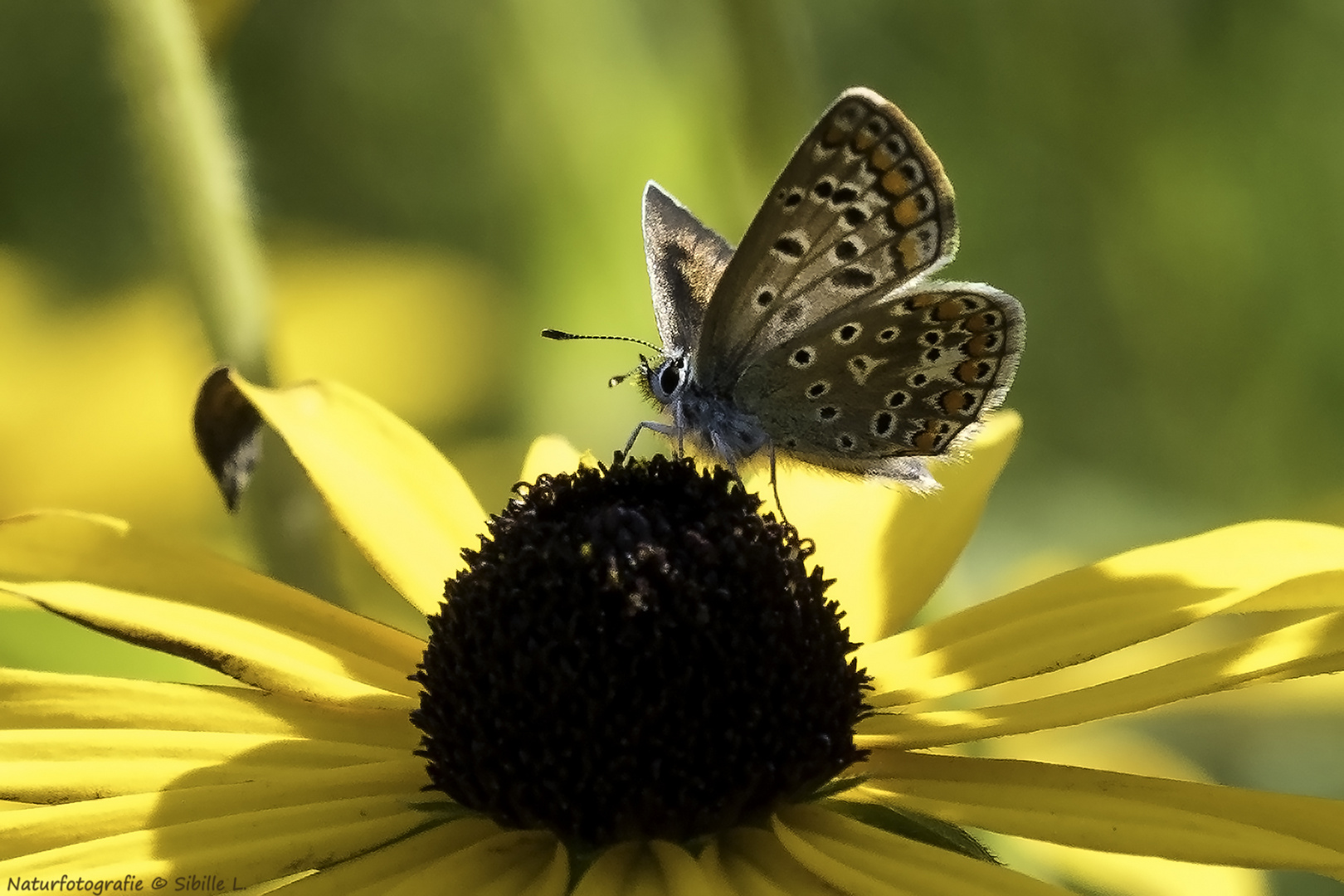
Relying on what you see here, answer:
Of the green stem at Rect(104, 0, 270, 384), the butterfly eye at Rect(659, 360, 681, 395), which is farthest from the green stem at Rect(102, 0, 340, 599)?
the butterfly eye at Rect(659, 360, 681, 395)

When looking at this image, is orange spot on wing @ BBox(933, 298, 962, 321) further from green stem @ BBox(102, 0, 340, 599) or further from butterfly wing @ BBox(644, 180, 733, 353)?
green stem @ BBox(102, 0, 340, 599)

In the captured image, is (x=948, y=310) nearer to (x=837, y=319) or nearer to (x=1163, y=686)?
(x=837, y=319)

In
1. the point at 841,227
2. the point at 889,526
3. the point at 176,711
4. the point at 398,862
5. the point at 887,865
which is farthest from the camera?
the point at 889,526

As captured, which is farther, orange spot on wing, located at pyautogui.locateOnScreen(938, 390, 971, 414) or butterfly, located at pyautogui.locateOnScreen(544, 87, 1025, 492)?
orange spot on wing, located at pyautogui.locateOnScreen(938, 390, 971, 414)

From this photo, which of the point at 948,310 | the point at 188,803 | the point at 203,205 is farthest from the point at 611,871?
the point at 203,205

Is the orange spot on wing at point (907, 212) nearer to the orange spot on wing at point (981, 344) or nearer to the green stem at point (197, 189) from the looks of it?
the orange spot on wing at point (981, 344)

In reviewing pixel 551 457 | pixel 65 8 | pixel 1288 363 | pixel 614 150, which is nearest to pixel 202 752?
pixel 551 457

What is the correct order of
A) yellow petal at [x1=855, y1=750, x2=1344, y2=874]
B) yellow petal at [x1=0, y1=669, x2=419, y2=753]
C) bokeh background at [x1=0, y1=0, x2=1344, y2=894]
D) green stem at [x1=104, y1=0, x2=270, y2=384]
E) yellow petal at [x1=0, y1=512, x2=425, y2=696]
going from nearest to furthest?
yellow petal at [x1=855, y1=750, x2=1344, y2=874]
yellow petal at [x1=0, y1=669, x2=419, y2=753]
yellow petal at [x1=0, y1=512, x2=425, y2=696]
green stem at [x1=104, y1=0, x2=270, y2=384]
bokeh background at [x1=0, y1=0, x2=1344, y2=894]

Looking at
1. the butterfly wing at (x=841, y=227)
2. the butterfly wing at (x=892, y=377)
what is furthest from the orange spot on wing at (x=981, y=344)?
the butterfly wing at (x=841, y=227)
